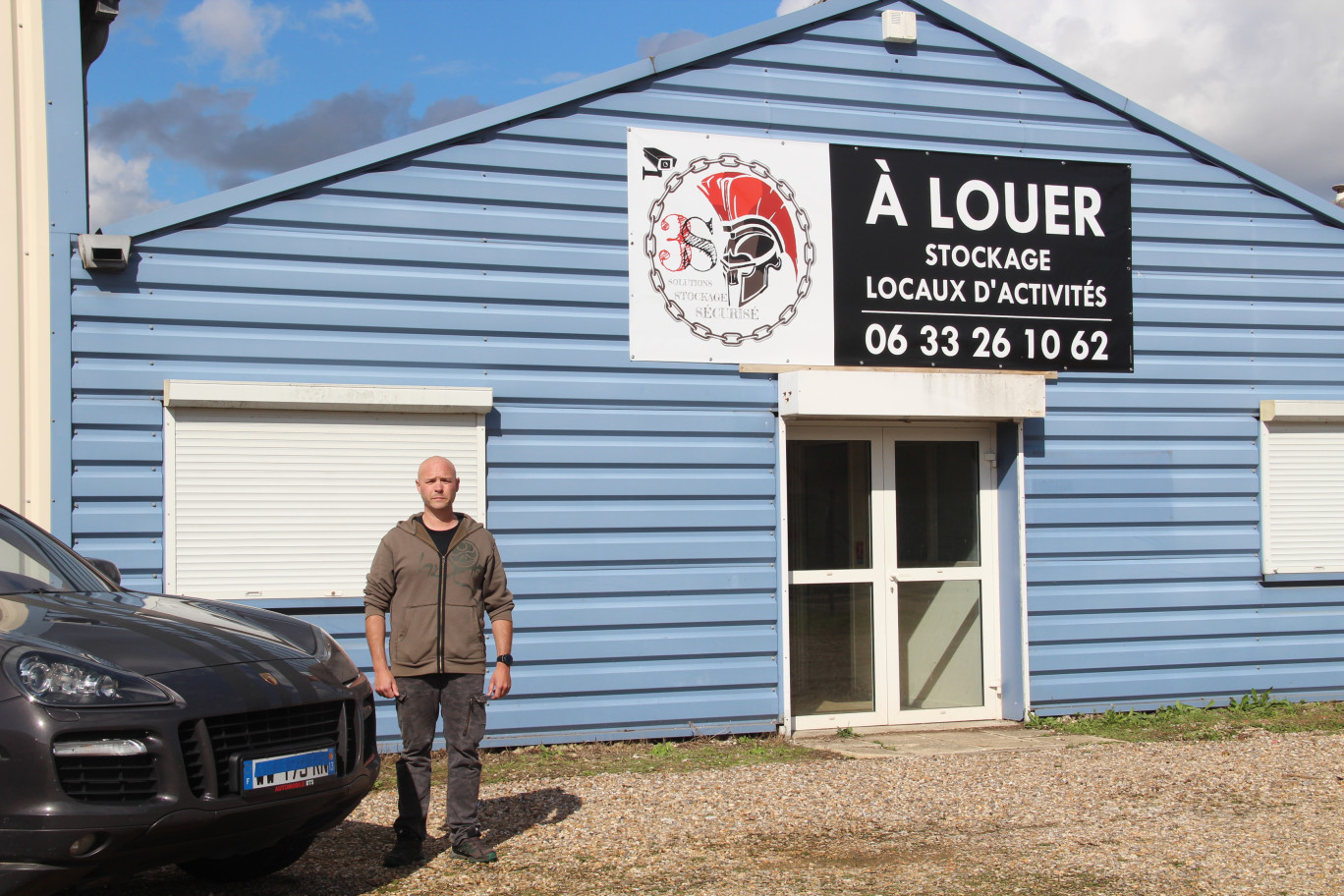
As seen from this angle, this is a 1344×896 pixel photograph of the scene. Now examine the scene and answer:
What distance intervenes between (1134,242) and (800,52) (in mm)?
2793

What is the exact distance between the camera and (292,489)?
7.12m

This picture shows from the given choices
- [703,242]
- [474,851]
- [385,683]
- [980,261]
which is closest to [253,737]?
[385,683]

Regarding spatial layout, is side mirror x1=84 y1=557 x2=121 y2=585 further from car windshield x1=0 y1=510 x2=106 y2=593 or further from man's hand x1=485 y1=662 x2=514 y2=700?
man's hand x1=485 y1=662 x2=514 y2=700

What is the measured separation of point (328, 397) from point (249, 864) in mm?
3089

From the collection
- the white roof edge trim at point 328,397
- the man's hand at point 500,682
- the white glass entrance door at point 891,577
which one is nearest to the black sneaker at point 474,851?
the man's hand at point 500,682

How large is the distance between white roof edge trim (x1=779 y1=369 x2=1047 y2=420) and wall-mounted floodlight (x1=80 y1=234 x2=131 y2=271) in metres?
3.97

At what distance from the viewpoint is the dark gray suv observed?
11.6 ft

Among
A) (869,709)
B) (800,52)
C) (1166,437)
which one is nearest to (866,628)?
(869,709)

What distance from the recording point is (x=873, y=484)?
8.39 meters

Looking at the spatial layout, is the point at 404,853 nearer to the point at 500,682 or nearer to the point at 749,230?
the point at 500,682

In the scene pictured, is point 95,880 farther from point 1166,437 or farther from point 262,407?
point 1166,437

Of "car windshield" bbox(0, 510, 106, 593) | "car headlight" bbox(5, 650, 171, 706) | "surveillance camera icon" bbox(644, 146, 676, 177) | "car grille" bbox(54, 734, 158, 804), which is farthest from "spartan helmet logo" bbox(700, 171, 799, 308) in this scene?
"car grille" bbox(54, 734, 158, 804)

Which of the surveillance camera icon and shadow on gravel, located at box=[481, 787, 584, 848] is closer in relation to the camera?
shadow on gravel, located at box=[481, 787, 584, 848]

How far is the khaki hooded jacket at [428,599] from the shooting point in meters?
4.98
